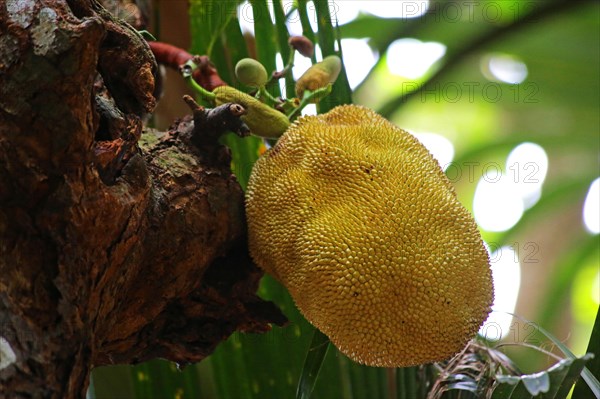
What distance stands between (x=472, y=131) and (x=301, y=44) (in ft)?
7.19

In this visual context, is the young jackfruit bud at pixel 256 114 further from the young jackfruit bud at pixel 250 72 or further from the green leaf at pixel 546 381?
the green leaf at pixel 546 381

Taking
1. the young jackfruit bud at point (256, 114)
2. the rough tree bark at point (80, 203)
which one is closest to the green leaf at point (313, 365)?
the rough tree bark at point (80, 203)

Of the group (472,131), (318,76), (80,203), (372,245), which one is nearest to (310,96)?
(318,76)

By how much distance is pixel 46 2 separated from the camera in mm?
610

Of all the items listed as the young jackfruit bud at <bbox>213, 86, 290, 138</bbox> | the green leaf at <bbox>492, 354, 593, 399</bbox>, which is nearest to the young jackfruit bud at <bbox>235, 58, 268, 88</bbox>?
the young jackfruit bud at <bbox>213, 86, 290, 138</bbox>

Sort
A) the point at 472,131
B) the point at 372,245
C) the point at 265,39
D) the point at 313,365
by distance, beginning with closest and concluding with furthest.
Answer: the point at 372,245
the point at 313,365
the point at 265,39
the point at 472,131

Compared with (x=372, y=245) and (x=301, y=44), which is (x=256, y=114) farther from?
(x=372, y=245)

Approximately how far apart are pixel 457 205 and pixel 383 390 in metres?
0.39

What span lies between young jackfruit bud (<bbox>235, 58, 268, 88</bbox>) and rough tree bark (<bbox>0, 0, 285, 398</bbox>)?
9 centimetres

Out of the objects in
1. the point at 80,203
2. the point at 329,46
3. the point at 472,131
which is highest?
the point at 329,46

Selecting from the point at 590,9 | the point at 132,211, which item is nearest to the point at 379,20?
the point at 590,9

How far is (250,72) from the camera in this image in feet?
3.00

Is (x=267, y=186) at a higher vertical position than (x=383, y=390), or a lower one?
higher

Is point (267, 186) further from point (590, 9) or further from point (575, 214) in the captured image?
point (575, 214)
